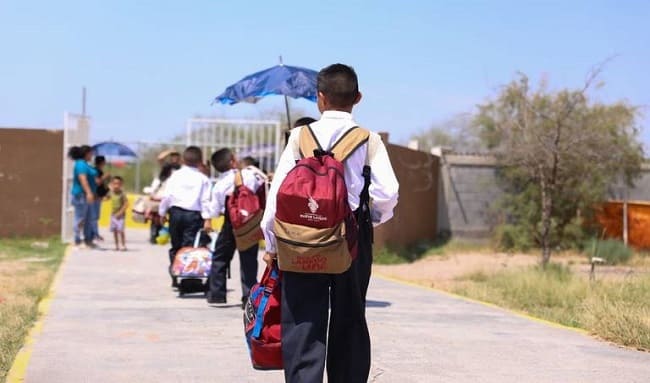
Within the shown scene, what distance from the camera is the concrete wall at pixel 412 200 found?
18375 mm

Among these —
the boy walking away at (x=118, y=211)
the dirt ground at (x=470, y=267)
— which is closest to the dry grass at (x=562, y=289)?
the dirt ground at (x=470, y=267)

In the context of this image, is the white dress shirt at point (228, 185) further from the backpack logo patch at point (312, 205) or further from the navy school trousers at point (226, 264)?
the backpack logo patch at point (312, 205)

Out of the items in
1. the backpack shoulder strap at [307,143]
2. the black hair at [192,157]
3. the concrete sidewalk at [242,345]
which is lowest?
the concrete sidewalk at [242,345]

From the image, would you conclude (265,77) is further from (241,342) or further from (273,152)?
(273,152)

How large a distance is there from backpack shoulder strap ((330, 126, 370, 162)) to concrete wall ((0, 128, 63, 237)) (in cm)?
1446

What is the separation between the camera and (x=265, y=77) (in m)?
10.8

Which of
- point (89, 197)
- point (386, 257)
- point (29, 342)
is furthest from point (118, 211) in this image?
point (29, 342)

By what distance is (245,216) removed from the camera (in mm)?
9516

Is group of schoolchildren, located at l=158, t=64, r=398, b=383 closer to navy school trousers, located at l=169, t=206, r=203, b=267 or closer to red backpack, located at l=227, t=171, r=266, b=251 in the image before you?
red backpack, located at l=227, t=171, r=266, b=251

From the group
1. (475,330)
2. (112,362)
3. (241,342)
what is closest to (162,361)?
(112,362)

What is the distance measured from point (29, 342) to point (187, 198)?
3.63m

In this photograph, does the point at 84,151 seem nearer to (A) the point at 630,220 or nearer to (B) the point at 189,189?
(B) the point at 189,189

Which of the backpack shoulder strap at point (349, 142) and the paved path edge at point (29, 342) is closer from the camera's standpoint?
the backpack shoulder strap at point (349, 142)

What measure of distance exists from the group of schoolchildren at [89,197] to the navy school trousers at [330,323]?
11735 mm
